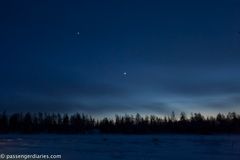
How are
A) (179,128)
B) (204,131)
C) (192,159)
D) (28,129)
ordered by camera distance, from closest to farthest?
(192,159) < (204,131) < (179,128) < (28,129)

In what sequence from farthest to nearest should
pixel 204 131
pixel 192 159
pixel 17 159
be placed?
pixel 204 131
pixel 192 159
pixel 17 159

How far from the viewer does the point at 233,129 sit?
16750cm

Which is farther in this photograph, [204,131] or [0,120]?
[0,120]

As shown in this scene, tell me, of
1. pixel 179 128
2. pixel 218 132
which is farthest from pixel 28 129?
pixel 218 132

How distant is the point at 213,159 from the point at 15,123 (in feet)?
554

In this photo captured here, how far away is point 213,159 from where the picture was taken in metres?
30.9

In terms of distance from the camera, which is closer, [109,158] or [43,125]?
[109,158]

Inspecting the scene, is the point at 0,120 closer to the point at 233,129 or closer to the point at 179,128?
the point at 179,128

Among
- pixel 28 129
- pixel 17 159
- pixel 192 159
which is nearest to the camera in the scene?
pixel 17 159

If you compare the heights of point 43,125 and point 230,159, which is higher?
point 43,125

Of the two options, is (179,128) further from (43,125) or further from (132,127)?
(43,125)

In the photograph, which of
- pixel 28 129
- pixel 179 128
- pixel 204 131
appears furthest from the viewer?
pixel 28 129

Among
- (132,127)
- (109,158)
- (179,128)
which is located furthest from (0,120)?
(109,158)

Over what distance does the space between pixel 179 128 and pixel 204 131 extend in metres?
15.2
